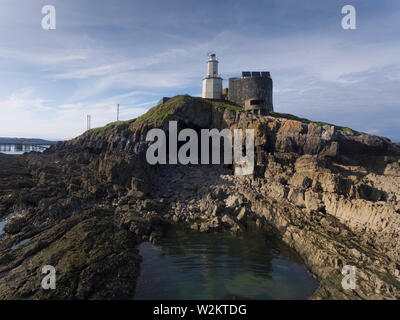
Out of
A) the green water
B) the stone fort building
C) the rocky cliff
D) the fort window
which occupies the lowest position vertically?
the green water

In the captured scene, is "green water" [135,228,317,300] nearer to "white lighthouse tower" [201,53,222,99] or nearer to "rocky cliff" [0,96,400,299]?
"rocky cliff" [0,96,400,299]

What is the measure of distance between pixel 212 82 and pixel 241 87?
739 centimetres

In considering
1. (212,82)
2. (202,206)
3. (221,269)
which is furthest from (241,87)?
(221,269)

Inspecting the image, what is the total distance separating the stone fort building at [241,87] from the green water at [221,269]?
123 feet

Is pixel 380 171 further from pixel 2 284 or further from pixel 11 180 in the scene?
pixel 11 180

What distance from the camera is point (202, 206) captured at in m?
26.0

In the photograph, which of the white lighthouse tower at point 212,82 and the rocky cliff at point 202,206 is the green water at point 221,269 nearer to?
the rocky cliff at point 202,206

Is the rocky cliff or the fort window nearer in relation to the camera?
the rocky cliff

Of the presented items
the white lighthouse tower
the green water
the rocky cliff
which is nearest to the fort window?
the rocky cliff

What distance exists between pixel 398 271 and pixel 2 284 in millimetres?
22688

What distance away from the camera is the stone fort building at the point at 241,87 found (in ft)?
171

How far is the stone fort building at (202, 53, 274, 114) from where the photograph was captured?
5222 centimetres

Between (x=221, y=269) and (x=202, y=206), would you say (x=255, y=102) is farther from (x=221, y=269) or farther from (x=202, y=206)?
(x=221, y=269)

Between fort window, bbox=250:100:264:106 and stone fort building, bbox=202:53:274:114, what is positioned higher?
stone fort building, bbox=202:53:274:114
